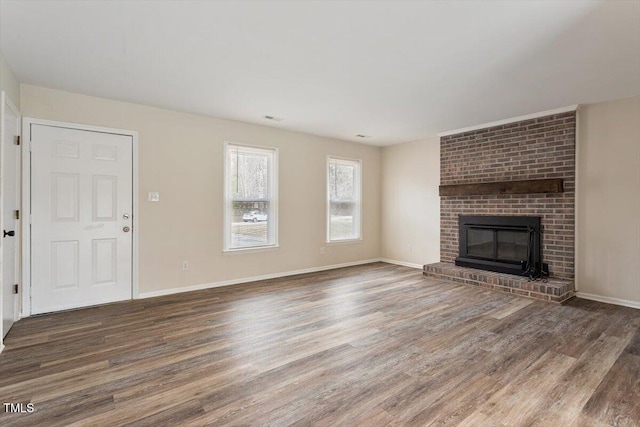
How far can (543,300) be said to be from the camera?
3.99 meters

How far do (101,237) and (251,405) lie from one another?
310 centimetres

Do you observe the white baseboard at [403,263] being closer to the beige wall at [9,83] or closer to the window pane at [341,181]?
the window pane at [341,181]

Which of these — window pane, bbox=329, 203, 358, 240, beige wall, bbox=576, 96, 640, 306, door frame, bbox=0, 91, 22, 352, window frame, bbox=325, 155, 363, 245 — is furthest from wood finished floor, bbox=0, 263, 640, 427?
window pane, bbox=329, 203, 358, 240

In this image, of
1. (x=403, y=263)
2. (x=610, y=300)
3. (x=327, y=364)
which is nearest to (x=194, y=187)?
(x=327, y=364)

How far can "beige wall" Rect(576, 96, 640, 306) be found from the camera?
384 cm

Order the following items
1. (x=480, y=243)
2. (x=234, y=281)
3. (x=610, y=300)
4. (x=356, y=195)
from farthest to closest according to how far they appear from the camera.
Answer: (x=356, y=195), (x=480, y=243), (x=234, y=281), (x=610, y=300)

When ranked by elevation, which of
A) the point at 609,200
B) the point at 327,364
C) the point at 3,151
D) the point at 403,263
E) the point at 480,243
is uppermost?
the point at 3,151

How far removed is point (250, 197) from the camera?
5.07 meters

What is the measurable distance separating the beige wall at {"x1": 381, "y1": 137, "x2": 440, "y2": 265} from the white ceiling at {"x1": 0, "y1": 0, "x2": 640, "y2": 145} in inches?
74.0

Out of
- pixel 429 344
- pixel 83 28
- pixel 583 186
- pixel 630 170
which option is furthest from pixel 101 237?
pixel 630 170

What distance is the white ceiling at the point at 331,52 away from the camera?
217 cm

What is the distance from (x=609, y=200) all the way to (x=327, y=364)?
412 centimetres

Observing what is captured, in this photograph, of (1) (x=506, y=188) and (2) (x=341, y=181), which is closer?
(1) (x=506, y=188)

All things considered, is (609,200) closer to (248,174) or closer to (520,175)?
(520,175)
